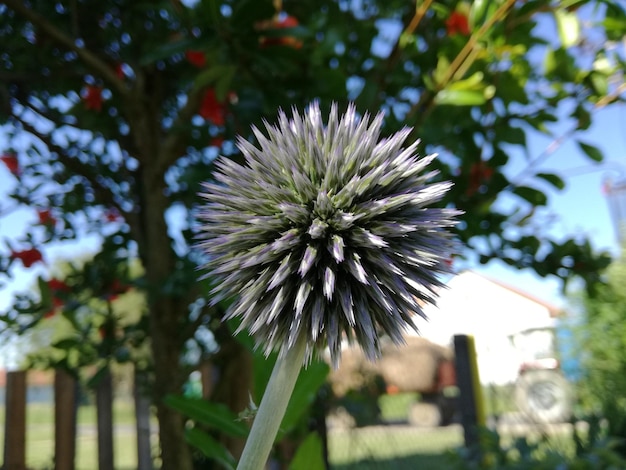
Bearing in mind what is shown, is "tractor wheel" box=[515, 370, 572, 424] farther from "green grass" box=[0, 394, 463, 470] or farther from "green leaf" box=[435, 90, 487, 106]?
"green leaf" box=[435, 90, 487, 106]

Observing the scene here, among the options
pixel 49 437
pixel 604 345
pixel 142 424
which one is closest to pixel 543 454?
pixel 142 424

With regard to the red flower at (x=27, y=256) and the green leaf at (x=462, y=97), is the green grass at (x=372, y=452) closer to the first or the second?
the red flower at (x=27, y=256)

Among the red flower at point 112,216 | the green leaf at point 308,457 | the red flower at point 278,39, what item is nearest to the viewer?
the green leaf at point 308,457

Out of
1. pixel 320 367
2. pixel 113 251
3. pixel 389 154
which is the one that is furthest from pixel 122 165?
pixel 389 154

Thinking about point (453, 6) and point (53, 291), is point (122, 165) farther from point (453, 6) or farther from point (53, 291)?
point (453, 6)

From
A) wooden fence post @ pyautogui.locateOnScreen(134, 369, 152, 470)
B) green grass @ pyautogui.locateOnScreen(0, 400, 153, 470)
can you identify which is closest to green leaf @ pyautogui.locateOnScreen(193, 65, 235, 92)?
wooden fence post @ pyautogui.locateOnScreen(134, 369, 152, 470)

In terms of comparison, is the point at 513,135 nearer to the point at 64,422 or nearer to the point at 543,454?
the point at 543,454

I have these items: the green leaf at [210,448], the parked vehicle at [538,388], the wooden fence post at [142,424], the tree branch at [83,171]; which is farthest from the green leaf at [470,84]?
the parked vehicle at [538,388]

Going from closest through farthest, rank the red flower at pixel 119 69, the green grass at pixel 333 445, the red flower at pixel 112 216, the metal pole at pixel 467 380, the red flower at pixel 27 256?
the red flower at pixel 27 256, the red flower at pixel 119 69, the red flower at pixel 112 216, the green grass at pixel 333 445, the metal pole at pixel 467 380
